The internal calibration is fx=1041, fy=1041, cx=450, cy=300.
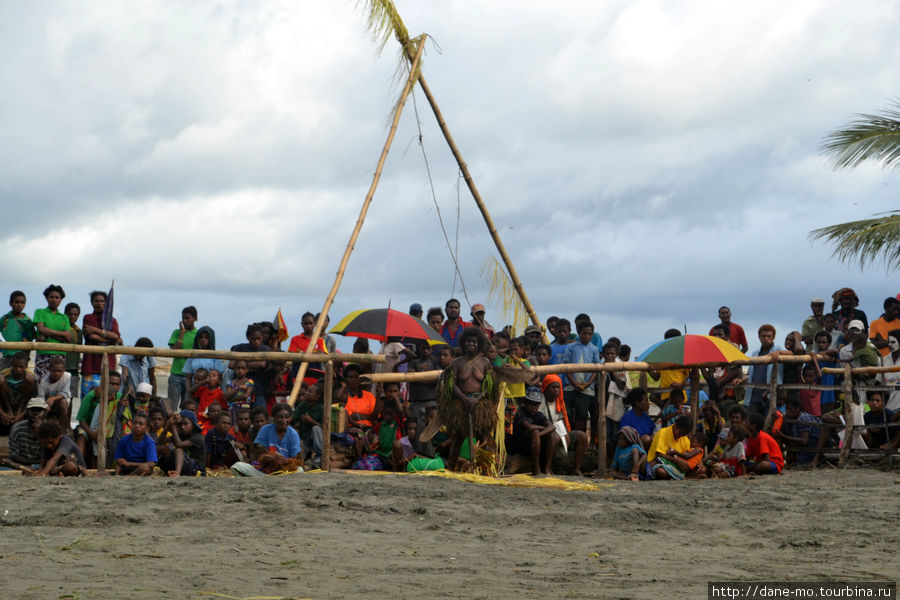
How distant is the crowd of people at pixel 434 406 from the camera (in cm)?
1033

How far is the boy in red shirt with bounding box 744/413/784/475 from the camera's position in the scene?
11859mm

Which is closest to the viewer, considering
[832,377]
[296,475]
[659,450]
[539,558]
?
[539,558]

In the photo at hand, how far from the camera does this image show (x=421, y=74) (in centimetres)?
1351

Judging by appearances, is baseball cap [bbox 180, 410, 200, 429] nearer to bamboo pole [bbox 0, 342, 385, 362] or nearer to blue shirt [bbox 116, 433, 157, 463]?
blue shirt [bbox 116, 433, 157, 463]

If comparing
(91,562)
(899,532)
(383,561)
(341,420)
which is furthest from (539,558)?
(341,420)

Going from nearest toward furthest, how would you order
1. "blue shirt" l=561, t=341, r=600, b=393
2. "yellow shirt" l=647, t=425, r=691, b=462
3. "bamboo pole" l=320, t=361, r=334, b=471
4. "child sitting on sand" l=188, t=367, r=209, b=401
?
"bamboo pole" l=320, t=361, r=334, b=471, "yellow shirt" l=647, t=425, r=691, b=462, "child sitting on sand" l=188, t=367, r=209, b=401, "blue shirt" l=561, t=341, r=600, b=393

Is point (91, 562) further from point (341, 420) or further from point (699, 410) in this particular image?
point (699, 410)

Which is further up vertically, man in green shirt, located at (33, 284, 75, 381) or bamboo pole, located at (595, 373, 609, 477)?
man in green shirt, located at (33, 284, 75, 381)

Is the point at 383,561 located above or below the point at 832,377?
below

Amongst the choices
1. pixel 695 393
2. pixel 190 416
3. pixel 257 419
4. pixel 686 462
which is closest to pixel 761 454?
pixel 686 462

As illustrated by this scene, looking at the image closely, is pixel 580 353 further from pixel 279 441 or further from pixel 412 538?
pixel 412 538

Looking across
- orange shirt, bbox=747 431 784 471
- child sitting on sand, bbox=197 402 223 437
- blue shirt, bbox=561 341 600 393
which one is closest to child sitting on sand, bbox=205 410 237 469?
child sitting on sand, bbox=197 402 223 437

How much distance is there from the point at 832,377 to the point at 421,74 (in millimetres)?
6596

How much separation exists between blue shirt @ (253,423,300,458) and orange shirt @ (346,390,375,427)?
87 centimetres
